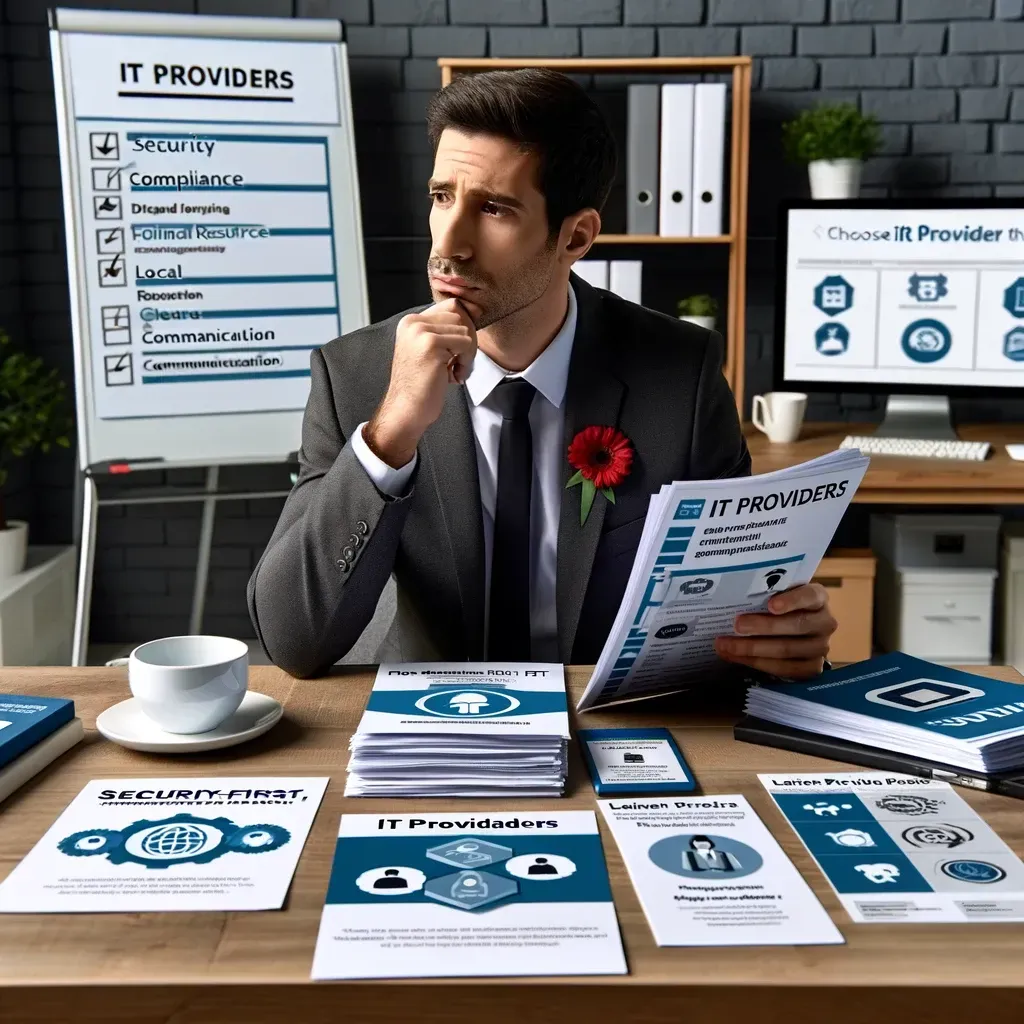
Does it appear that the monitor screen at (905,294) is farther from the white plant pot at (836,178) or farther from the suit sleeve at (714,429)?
the suit sleeve at (714,429)

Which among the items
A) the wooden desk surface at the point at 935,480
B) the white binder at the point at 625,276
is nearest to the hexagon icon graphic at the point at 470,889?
the wooden desk surface at the point at 935,480

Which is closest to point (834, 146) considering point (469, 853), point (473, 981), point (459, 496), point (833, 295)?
point (833, 295)

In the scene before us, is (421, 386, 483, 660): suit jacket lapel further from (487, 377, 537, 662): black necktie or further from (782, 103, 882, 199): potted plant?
(782, 103, 882, 199): potted plant

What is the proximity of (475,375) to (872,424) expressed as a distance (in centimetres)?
207

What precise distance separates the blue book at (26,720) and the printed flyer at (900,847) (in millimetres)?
639

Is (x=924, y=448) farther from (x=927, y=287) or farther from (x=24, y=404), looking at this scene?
(x=24, y=404)

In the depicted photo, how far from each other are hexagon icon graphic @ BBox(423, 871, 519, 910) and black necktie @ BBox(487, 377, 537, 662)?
0.76 m

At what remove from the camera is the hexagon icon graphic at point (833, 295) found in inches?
119

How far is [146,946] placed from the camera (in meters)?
0.75

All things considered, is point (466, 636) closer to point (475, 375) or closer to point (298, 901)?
point (475, 375)

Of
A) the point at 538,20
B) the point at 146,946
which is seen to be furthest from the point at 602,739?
the point at 538,20

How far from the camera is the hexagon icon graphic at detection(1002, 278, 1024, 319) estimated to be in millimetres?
2924

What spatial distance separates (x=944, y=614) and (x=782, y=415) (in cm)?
64

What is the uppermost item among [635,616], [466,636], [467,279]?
[467,279]
